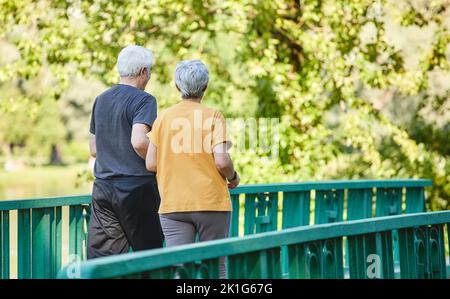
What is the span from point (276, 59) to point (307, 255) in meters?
8.34

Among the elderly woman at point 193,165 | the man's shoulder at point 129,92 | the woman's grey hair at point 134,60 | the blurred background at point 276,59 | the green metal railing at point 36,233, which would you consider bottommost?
the green metal railing at point 36,233

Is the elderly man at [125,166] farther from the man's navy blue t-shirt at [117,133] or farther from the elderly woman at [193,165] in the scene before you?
the elderly woman at [193,165]

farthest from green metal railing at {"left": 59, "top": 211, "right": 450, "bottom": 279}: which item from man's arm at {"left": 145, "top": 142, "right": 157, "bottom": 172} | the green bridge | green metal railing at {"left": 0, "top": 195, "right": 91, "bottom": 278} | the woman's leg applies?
green metal railing at {"left": 0, "top": 195, "right": 91, "bottom": 278}

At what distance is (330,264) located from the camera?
467 cm

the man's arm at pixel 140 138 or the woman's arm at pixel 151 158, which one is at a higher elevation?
the man's arm at pixel 140 138

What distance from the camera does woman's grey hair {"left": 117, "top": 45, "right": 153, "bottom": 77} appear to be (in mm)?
5430

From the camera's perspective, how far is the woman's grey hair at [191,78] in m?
5.11

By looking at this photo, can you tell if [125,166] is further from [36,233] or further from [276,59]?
[276,59]

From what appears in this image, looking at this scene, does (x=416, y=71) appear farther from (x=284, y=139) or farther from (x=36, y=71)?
(x=36, y=71)

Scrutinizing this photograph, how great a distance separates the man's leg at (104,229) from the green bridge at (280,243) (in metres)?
0.49

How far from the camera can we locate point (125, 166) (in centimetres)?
554

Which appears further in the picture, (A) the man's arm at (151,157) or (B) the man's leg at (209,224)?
(A) the man's arm at (151,157)

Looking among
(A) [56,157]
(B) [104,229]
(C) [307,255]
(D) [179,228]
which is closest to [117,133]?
(B) [104,229]

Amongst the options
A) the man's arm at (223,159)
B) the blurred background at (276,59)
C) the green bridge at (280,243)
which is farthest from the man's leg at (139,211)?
the blurred background at (276,59)
